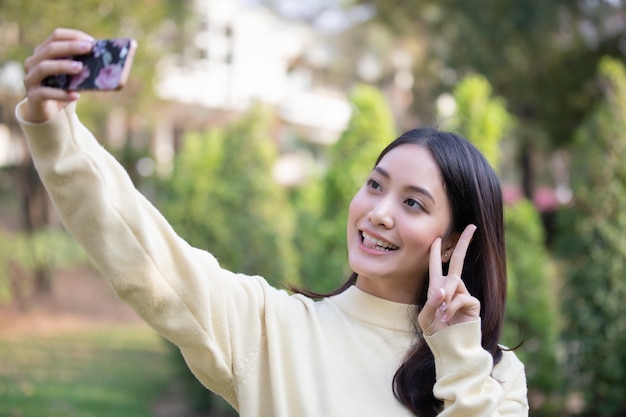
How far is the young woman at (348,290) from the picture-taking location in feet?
5.33

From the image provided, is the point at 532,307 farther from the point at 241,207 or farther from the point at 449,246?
the point at 449,246

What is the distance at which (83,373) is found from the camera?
8.36m

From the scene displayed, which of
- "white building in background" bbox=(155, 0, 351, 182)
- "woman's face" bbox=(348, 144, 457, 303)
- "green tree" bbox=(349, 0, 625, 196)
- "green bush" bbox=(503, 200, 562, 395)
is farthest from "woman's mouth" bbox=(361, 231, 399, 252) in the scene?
"white building in background" bbox=(155, 0, 351, 182)

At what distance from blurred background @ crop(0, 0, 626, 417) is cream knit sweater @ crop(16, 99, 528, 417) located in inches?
91.6

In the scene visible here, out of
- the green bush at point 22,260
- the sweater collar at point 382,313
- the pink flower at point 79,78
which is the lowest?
the green bush at point 22,260

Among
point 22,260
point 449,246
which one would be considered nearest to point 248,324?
point 449,246

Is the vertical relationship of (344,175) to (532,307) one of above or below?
above

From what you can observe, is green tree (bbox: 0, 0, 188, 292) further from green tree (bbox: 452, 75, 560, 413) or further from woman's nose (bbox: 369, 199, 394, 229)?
woman's nose (bbox: 369, 199, 394, 229)

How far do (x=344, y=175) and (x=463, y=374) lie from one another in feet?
13.9

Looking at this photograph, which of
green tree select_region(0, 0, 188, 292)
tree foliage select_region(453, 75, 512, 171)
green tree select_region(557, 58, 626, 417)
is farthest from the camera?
green tree select_region(0, 0, 188, 292)

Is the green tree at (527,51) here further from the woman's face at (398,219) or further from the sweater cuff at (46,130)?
the sweater cuff at (46,130)

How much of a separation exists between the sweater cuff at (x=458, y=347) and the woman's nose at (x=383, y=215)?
284 mm

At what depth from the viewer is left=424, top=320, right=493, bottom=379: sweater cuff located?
183cm

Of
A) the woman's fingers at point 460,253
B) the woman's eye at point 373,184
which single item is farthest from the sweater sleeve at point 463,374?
the woman's eye at point 373,184
